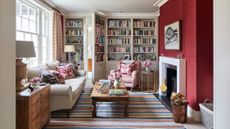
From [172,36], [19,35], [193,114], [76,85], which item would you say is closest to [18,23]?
[19,35]

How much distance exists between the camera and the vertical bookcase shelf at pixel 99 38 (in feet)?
27.9

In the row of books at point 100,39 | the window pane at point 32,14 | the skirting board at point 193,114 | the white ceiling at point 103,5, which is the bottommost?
the skirting board at point 193,114

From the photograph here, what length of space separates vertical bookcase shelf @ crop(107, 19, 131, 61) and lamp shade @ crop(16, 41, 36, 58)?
19.4ft

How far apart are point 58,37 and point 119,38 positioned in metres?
2.35

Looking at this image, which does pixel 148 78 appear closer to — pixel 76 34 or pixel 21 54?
pixel 76 34

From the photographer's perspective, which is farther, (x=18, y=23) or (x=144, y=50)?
(x=144, y=50)

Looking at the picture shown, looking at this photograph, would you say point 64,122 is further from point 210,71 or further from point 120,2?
point 120,2

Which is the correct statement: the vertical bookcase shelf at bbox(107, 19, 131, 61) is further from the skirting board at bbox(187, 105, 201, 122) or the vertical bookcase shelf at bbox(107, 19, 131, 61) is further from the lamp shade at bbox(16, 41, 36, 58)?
the lamp shade at bbox(16, 41, 36, 58)

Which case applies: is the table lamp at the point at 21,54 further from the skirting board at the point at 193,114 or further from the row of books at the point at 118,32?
the row of books at the point at 118,32

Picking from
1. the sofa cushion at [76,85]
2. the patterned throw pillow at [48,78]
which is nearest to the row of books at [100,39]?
the sofa cushion at [76,85]

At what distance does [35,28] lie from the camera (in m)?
6.32

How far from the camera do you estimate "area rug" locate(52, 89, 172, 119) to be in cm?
445

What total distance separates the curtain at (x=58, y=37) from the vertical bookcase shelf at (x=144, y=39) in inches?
103

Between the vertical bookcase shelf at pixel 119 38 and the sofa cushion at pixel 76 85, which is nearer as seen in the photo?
the sofa cushion at pixel 76 85
